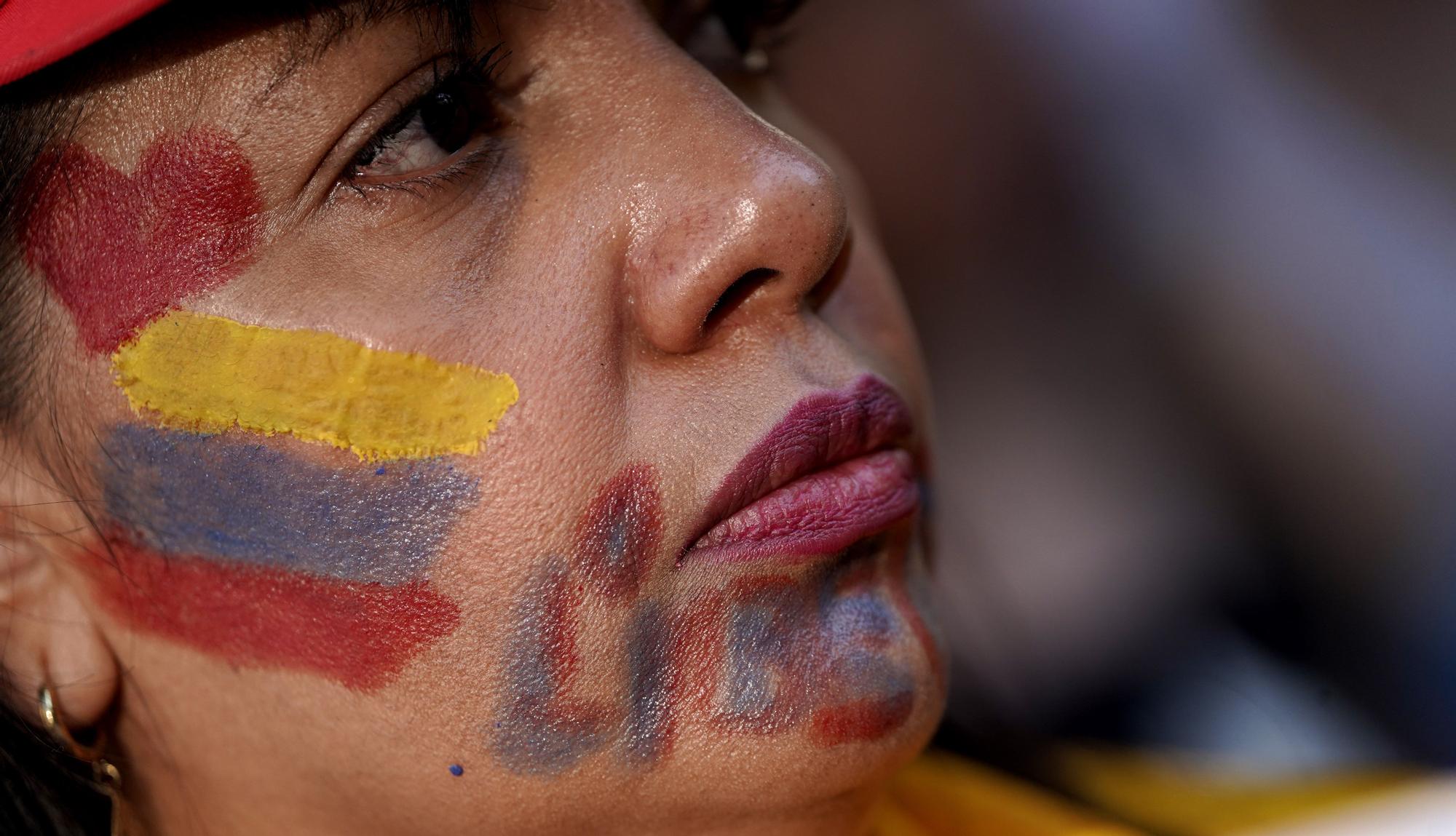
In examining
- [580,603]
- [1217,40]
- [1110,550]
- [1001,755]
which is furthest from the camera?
[1217,40]

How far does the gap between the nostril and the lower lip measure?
0.50ft

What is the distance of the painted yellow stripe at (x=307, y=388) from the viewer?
983mm

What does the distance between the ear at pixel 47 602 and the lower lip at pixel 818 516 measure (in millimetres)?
520

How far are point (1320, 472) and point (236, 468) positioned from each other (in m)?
2.25

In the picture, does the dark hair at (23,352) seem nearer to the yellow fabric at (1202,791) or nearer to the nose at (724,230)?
the nose at (724,230)

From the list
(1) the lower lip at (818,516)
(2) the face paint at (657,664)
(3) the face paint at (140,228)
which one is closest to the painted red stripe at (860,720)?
(2) the face paint at (657,664)

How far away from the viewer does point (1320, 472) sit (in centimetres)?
256

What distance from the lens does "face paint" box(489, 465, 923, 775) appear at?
0.97m

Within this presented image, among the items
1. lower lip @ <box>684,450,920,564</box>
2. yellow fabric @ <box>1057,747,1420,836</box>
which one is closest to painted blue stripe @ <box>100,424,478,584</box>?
lower lip @ <box>684,450,920,564</box>

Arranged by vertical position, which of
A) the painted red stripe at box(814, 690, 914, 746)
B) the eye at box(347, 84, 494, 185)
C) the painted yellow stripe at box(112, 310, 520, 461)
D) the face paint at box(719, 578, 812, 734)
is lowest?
the painted red stripe at box(814, 690, 914, 746)

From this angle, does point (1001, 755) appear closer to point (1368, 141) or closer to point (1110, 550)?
point (1110, 550)

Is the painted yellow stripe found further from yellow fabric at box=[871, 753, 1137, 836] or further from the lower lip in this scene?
yellow fabric at box=[871, 753, 1137, 836]

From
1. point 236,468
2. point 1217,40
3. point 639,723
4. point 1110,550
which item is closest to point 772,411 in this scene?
point 639,723

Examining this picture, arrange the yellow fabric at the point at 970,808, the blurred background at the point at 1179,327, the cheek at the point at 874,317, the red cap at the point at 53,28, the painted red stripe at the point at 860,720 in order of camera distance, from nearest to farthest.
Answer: the red cap at the point at 53,28 → the painted red stripe at the point at 860,720 → the cheek at the point at 874,317 → the yellow fabric at the point at 970,808 → the blurred background at the point at 1179,327
